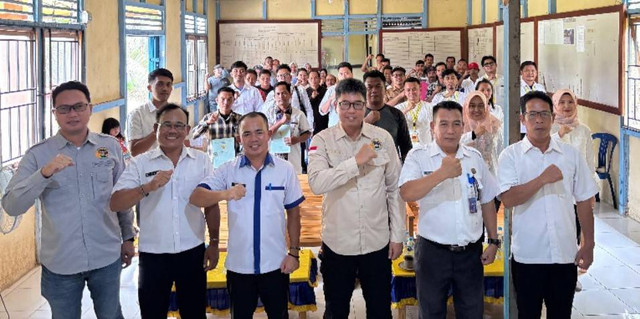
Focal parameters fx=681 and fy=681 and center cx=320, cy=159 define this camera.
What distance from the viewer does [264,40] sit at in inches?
600

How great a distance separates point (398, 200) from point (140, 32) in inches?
266

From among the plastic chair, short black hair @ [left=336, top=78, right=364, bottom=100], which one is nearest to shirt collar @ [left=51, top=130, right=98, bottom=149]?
short black hair @ [left=336, top=78, right=364, bottom=100]

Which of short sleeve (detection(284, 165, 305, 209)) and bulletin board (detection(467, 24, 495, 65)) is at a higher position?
bulletin board (detection(467, 24, 495, 65))

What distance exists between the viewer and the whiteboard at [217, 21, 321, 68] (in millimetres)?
15203

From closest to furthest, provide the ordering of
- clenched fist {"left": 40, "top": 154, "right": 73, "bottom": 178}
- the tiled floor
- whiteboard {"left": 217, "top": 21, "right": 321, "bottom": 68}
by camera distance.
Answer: clenched fist {"left": 40, "top": 154, "right": 73, "bottom": 178}
the tiled floor
whiteboard {"left": 217, "top": 21, "right": 321, "bottom": 68}

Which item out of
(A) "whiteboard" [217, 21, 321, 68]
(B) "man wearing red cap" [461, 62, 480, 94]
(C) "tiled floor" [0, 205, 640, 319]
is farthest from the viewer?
(A) "whiteboard" [217, 21, 321, 68]

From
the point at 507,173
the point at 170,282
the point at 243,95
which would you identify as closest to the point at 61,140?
the point at 170,282

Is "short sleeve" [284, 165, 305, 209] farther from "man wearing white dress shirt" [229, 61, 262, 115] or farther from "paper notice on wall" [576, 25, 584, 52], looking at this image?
"paper notice on wall" [576, 25, 584, 52]

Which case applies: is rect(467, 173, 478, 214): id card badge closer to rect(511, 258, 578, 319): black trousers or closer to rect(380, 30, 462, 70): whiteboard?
rect(511, 258, 578, 319): black trousers

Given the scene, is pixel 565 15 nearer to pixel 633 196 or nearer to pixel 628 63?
pixel 628 63

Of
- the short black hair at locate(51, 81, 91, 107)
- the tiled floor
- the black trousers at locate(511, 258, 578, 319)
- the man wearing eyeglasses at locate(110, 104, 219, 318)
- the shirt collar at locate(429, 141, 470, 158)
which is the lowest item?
the tiled floor

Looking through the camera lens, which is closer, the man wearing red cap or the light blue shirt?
the light blue shirt

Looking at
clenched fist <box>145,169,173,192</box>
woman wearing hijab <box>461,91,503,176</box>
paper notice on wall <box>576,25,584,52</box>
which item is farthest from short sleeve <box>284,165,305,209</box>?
paper notice on wall <box>576,25,584,52</box>

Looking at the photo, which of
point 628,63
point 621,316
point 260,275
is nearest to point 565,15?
point 628,63
